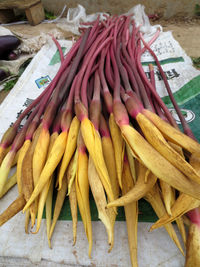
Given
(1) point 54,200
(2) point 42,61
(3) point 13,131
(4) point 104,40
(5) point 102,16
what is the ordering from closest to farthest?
(1) point 54,200 → (3) point 13,131 → (4) point 104,40 → (2) point 42,61 → (5) point 102,16

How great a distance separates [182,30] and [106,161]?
2.37m

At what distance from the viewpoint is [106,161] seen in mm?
885

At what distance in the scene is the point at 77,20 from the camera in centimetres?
250

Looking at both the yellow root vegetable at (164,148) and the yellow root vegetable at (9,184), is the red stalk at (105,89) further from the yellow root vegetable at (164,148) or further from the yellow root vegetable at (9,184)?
the yellow root vegetable at (9,184)

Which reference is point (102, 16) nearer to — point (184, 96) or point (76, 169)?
point (184, 96)

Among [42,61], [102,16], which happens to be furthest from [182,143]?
[102,16]

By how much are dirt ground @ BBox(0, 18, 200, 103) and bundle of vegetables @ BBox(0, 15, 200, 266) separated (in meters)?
1.13

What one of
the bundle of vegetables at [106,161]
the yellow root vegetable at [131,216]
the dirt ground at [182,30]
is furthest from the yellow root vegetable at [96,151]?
the dirt ground at [182,30]

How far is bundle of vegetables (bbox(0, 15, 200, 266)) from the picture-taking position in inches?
27.6

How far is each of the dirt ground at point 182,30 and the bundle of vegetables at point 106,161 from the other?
44.4 inches

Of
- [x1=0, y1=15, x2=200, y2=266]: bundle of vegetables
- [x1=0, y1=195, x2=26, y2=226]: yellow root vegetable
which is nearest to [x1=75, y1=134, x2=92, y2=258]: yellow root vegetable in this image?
[x1=0, y1=15, x2=200, y2=266]: bundle of vegetables

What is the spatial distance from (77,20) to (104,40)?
110 centimetres

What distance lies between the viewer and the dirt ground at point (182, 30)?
2.19m

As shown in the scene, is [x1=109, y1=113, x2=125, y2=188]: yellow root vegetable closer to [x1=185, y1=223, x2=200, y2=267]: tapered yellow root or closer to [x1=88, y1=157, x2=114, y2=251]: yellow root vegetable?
[x1=88, y1=157, x2=114, y2=251]: yellow root vegetable
